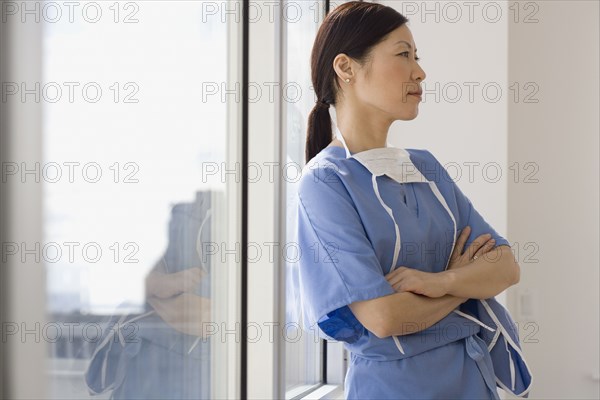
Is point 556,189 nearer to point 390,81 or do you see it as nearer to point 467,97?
point 467,97

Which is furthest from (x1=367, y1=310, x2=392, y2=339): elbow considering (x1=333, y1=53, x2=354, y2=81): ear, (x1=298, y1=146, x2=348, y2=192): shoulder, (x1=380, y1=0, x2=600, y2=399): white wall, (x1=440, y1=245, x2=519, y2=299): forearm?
(x1=380, y1=0, x2=600, y2=399): white wall

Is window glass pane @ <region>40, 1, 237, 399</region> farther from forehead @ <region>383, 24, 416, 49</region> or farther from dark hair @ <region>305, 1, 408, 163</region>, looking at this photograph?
forehead @ <region>383, 24, 416, 49</region>

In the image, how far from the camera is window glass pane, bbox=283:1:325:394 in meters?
1.88

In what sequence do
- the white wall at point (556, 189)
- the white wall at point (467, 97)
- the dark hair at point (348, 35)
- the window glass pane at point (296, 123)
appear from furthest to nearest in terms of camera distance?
the white wall at point (556, 189), the white wall at point (467, 97), the window glass pane at point (296, 123), the dark hair at point (348, 35)

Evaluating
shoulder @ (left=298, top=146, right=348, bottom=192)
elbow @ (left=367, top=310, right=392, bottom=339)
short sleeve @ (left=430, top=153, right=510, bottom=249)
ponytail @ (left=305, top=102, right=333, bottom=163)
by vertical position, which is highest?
ponytail @ (left=305, top=102, right=333, bottom=163)

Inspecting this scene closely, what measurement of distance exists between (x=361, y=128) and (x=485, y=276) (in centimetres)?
36

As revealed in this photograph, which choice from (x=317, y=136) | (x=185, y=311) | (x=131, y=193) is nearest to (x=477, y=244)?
(x=317, y=136)

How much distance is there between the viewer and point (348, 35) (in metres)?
1.57

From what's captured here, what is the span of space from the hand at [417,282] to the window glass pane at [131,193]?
0.36m

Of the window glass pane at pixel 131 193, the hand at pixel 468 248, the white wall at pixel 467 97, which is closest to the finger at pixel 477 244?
the hand at pixel 468 248

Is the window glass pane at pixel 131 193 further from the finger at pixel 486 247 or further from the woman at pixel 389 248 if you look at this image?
the finger at pixel 486 247

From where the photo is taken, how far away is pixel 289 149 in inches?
80.0

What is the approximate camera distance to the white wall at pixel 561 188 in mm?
2871

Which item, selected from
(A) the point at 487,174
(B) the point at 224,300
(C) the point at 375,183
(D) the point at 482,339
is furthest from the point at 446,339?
(A) the point at 487,174
